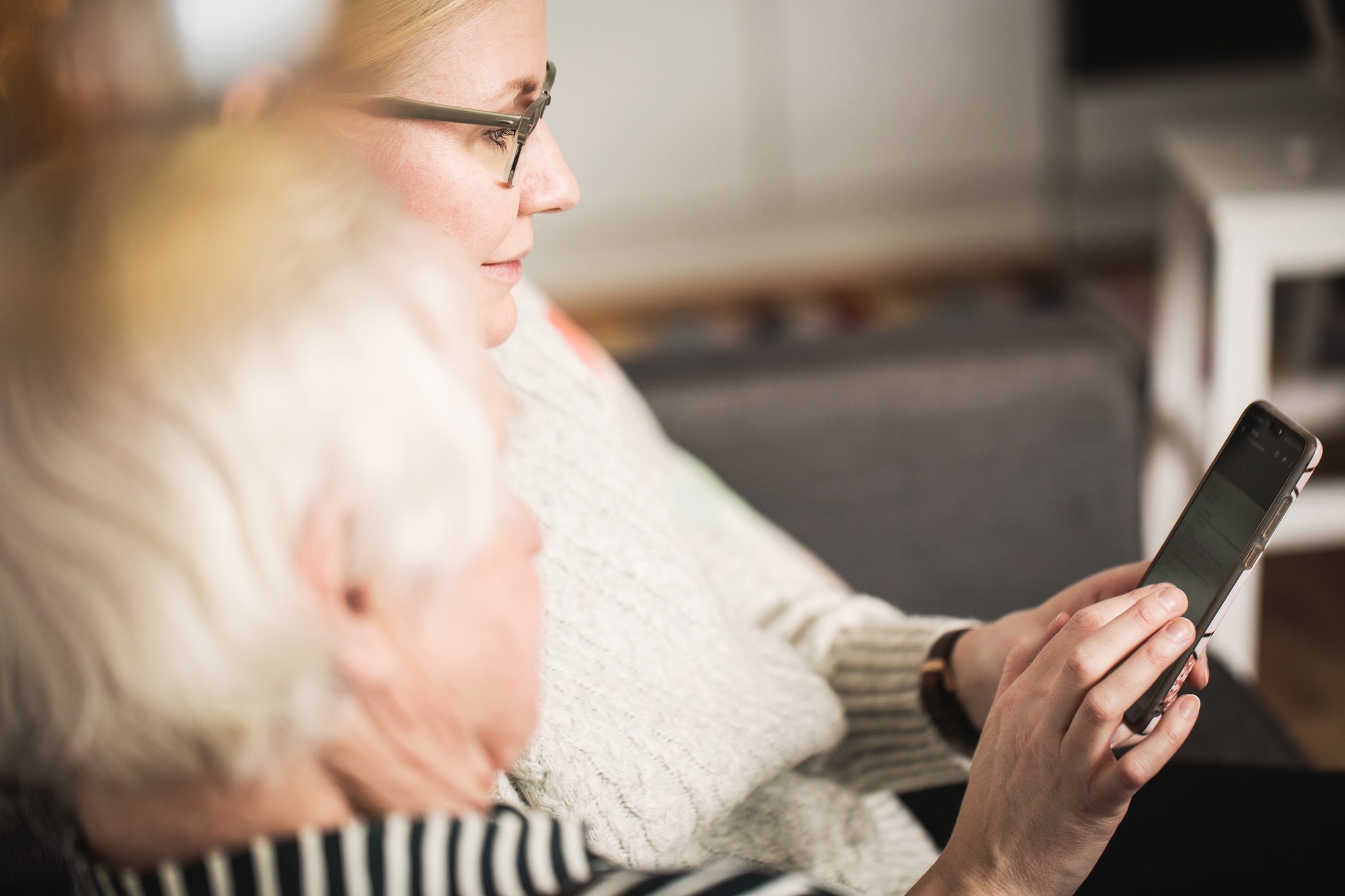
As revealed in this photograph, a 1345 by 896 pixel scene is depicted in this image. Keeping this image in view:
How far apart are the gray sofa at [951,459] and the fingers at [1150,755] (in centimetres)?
58

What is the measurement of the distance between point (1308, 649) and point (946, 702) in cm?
121

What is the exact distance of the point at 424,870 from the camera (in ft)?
1.51

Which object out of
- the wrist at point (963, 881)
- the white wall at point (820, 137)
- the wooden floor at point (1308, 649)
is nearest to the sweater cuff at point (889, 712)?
the wrist at point (963, 881)

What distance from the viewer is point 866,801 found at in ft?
2.89

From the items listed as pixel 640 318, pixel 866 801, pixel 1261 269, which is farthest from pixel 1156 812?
pixel 640 318

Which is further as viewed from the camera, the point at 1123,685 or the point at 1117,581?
the point at 1117,581

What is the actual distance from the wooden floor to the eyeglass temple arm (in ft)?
4.36

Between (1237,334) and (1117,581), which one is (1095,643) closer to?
(1117,581)

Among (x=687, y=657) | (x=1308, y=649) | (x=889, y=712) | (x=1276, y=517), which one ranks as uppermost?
(x=1276, y=517)

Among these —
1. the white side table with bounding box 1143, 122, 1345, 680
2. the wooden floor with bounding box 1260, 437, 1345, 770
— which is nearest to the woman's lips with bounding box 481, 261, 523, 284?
the white side table with bounding box 1143, 122, 1345, 680

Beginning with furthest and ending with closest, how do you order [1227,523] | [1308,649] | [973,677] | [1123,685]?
[1308,649] → [973,677] → [1227,523] → [1123,685]

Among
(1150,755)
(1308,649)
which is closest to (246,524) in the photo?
(1150,755)

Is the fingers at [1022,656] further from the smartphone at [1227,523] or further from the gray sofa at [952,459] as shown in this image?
the gray sofa at [952,459]

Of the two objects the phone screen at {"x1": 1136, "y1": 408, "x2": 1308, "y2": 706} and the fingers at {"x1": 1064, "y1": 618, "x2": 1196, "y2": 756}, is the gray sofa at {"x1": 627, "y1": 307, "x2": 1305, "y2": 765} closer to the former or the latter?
the phone screen at {"x1": 1136, "y1": 408, "x2": 1308, "y2": 706}
